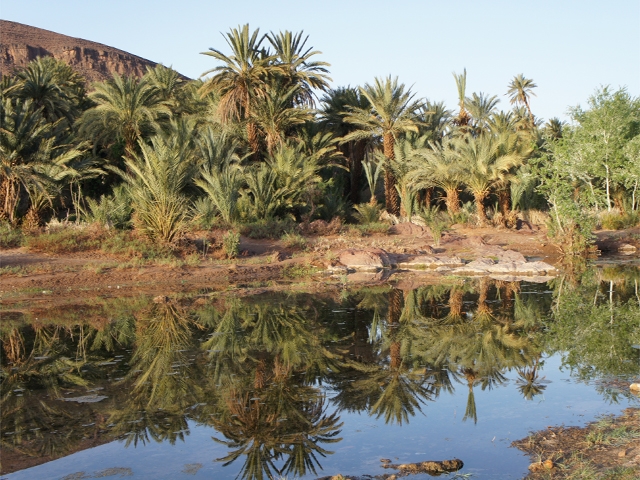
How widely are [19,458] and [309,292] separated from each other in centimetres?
895

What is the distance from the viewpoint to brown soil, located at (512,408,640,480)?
4.53m

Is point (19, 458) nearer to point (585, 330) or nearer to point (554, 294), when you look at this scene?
point (585, 330)

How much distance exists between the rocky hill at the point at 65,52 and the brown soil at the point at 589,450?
79673mm

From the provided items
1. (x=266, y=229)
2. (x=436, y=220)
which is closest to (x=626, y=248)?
(x=436, y=220)

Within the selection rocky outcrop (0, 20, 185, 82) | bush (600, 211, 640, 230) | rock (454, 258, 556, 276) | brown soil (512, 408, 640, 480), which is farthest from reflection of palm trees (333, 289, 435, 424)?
rocky outcrop (0, 20, 185, 82)

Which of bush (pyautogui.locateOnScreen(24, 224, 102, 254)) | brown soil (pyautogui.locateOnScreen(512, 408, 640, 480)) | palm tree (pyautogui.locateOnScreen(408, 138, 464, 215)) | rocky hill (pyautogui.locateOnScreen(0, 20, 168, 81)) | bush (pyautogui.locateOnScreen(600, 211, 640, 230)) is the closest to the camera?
brown soil (pyautogui.locateOnScreen(512, 408, 640, 480))

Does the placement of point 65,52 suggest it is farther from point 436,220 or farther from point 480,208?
point 480,208

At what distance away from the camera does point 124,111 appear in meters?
24.5

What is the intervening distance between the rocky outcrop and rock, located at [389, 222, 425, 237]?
205 ft

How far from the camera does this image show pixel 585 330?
31.0ft

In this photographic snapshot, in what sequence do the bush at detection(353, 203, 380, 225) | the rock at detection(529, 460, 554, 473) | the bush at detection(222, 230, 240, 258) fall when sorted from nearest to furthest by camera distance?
the rock at detection(529, 460, 554, 473) < the bush at detection(222, 230, 240, 258) < the bush at detection(353, 203, 380, 225)

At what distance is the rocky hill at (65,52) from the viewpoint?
79250 millimetres

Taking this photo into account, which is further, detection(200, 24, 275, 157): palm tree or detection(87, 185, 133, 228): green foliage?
detection(200, 24, 275, 157): palm tree

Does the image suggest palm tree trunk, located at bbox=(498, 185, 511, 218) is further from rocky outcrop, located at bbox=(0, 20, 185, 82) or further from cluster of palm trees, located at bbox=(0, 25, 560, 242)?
rocky outcrop, located at bbox=(0, 20, 185, 82)
